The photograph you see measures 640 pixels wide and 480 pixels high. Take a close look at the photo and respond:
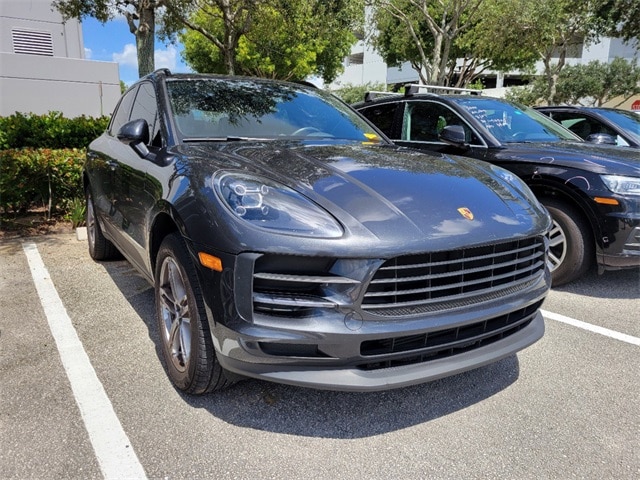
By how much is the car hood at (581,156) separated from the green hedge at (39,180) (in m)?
5.17

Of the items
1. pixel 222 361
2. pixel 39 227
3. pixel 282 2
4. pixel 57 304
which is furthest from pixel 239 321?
pixel 282 2

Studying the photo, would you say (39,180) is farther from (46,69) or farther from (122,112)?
(46,69)

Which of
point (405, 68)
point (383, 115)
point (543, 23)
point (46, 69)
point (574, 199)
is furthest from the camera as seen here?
point (405, 68)

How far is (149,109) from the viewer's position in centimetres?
333

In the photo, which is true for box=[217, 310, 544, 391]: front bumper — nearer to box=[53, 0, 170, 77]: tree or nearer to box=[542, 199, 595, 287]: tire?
box=[542, 199, 595, 287]: tire

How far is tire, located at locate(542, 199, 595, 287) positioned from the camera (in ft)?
13.1

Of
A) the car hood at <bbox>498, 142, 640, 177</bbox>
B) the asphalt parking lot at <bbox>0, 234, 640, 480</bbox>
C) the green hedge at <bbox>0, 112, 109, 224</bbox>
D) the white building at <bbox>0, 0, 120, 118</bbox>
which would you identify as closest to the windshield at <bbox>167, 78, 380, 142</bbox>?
the asphalt parking lot at <bbox>0, 234, 640, 480</bbox>

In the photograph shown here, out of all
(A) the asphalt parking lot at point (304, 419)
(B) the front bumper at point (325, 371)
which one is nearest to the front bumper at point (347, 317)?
(B) the front bumper at point (325, 371)

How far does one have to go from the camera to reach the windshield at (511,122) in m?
4.68

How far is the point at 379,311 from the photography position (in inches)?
73.8

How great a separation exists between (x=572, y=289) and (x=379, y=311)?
10.1 ft

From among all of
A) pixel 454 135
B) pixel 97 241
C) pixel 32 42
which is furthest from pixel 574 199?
pixel 32 42

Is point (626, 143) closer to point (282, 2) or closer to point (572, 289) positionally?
point (572, 289)

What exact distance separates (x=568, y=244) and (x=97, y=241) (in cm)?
432
